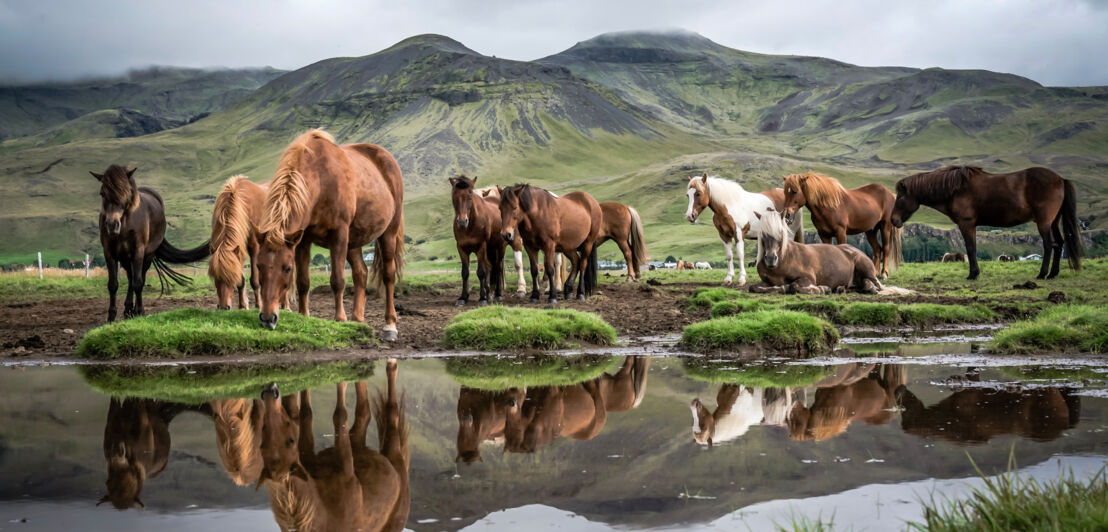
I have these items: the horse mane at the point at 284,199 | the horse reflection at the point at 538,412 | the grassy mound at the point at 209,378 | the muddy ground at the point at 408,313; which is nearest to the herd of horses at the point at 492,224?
the horse mane at the point at 284,199

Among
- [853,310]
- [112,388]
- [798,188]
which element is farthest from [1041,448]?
[798,188]

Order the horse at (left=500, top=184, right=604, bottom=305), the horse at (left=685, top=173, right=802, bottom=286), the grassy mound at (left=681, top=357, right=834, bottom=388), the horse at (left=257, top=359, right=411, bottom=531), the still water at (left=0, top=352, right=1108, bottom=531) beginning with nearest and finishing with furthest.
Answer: the horse at (left=257, top=359, right=411, bottom=531) < the still water at (left=0, top=352, right=1108, bottom=531) < the grassy mound at (left=681, top=357, right=834, bottom=388) < the horse at (left=500, top=184, right=604, bottom=305) < the horse at (left=685, top=173, right=802, bottom=286)

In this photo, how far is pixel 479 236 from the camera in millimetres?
20891

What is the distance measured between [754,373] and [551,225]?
38.0 feet

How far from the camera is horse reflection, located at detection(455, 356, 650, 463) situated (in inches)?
248

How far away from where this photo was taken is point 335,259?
480 inches

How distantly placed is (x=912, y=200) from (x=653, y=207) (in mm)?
167004

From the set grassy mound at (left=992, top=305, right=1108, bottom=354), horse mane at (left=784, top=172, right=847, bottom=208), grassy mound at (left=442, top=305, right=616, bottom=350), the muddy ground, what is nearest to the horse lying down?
the muddy ground

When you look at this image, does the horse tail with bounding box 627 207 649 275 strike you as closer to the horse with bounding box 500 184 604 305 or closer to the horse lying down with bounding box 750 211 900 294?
the horse with bounding box 500 184 604 305

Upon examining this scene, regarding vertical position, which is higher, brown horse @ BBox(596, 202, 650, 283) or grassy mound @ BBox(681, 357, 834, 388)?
brown horse @ BBox(596, 202, 650, 283)

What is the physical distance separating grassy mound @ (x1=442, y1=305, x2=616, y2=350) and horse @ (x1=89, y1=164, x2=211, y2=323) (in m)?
6.08

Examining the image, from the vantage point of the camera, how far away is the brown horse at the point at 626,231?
89.5 feet

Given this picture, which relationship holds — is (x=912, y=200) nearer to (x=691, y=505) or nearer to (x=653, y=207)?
(x=691, y=505)

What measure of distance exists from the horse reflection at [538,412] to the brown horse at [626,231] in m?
17.9
